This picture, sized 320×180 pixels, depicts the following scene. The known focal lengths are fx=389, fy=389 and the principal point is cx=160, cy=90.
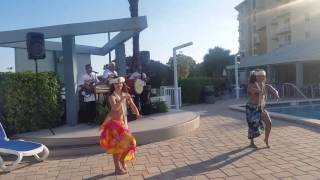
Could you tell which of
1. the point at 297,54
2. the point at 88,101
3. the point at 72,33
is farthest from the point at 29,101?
the point at 297,54

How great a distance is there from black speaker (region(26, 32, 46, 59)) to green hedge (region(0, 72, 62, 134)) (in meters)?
0.57

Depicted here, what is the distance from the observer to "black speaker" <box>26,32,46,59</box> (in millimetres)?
9344

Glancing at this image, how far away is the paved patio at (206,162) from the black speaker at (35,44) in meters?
3.06

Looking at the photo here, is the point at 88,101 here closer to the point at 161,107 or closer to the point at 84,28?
the point at 84,28

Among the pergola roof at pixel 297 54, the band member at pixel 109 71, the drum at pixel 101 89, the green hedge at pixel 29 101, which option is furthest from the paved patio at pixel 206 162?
the pergola roof at pixel 297 54

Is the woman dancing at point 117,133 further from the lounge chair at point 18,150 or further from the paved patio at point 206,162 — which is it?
Answer: the lounge chair at point 18,150

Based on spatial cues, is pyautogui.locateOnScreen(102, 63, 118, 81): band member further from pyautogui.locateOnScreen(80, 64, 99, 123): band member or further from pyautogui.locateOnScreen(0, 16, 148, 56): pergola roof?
pyautogui.locateOnScreen(0, 16, 148, 56): pergola roof

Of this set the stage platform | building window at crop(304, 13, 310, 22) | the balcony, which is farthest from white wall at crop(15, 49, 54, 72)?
the balcony

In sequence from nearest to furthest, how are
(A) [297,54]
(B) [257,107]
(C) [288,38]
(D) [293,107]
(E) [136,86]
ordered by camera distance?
(B) [257,107], (E) [136,86], (D) [293,107], (A) [297,54], (C) [288,38]

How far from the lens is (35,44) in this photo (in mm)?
9367

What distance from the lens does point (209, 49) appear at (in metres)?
56.7

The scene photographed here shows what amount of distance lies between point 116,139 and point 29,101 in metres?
3.81

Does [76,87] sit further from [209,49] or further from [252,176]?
[209,49]

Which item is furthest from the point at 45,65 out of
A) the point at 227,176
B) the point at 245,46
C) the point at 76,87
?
the point at 245,46
